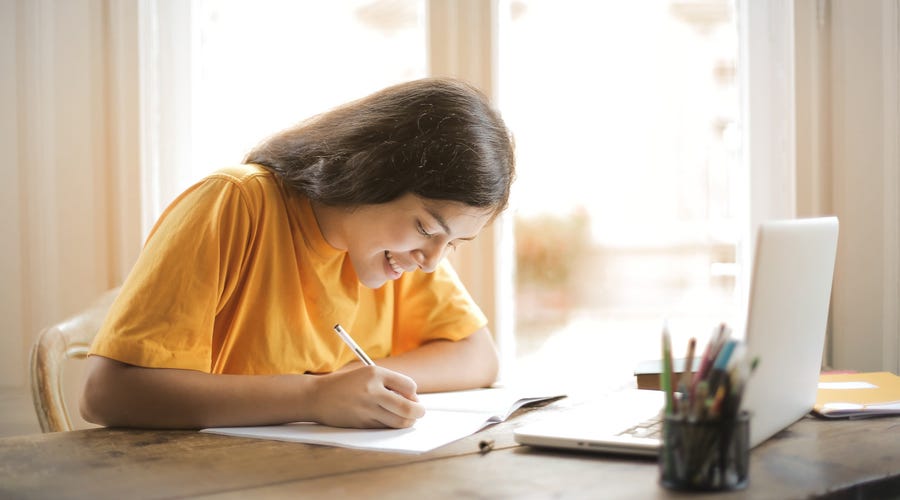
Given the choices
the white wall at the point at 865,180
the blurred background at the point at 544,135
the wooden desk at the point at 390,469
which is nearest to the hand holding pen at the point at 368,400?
the wooden desk at the point at 390,469

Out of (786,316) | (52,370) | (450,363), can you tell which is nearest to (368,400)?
(450,363)

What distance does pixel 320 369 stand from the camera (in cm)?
160

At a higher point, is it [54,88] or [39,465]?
[54,88]

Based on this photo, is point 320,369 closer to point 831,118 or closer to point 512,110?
point 512,110

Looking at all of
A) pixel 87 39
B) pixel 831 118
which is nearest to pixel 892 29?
pixel 831 118

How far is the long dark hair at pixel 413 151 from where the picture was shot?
4.69ft

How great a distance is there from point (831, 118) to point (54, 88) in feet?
6.46

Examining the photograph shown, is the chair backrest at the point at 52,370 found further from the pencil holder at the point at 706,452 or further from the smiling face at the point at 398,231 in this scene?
the pencil holder at the point at 706,452

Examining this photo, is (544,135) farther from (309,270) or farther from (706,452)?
(706,452)

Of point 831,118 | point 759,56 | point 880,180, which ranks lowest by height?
point 880,180

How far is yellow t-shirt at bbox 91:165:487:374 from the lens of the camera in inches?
51.5

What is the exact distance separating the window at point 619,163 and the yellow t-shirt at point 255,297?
26.3 inches

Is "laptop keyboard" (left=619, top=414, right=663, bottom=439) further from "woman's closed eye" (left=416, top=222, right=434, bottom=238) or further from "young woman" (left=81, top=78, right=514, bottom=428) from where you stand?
"woman's closed eye" (left=416, top=222, right=434, bottom=238)

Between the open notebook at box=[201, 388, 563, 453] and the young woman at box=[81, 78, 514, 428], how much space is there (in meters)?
0.02
